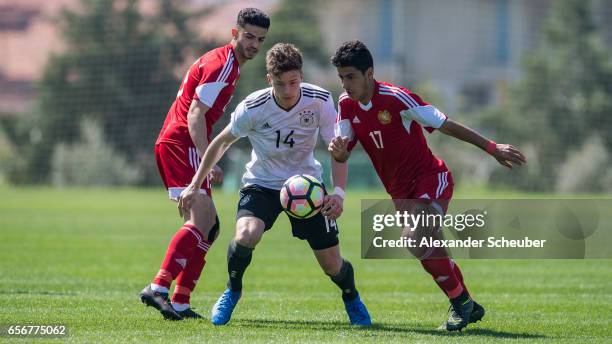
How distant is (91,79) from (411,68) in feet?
57.8

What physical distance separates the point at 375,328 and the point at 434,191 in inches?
42.1

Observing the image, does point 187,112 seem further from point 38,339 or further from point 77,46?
point 77,46

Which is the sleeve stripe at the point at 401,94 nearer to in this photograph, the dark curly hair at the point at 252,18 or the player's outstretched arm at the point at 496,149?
the player's outstretched arm at the point at 496,149

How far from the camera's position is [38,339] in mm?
6371

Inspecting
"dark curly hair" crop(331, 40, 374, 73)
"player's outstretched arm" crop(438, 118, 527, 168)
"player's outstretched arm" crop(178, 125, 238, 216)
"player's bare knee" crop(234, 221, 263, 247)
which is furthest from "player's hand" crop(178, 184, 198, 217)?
"player's outstretched arm" crop(438, 118, 527, 168)

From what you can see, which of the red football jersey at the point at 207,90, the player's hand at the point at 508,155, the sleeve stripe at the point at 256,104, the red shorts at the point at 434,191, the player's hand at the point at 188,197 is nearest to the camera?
the player's hand at the point at 508,155

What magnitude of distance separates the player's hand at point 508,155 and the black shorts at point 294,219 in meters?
1.37

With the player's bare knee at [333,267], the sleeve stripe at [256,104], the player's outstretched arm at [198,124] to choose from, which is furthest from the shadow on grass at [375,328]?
the sleeve stripe at [256,104]

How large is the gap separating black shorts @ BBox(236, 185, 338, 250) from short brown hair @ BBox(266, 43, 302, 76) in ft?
3.18

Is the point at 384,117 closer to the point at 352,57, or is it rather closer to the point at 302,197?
the point at 352,57

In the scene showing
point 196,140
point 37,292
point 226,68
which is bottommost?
point 37,292

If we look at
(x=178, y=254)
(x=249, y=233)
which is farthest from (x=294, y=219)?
(x=178, y=254)

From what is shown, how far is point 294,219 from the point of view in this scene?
7.46 metres

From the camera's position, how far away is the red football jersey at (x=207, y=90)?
770 cm
